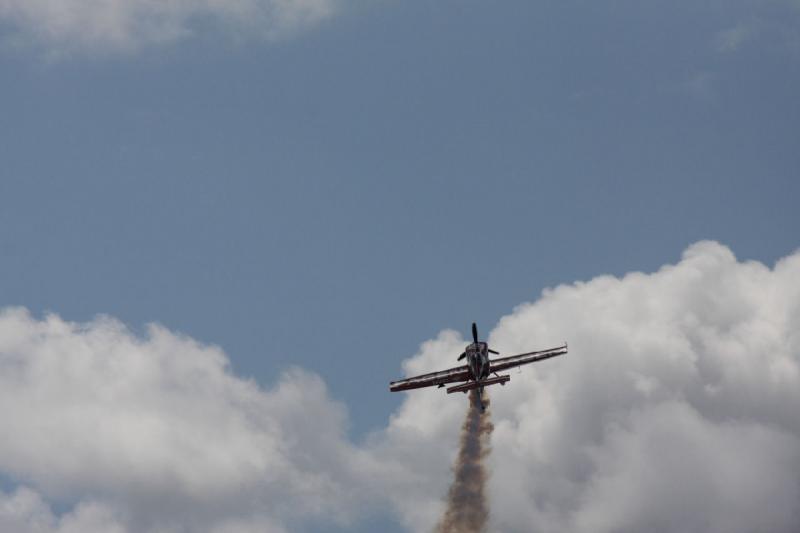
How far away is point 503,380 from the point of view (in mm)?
199500

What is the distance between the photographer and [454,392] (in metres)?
199

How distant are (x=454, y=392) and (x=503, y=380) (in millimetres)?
8005
